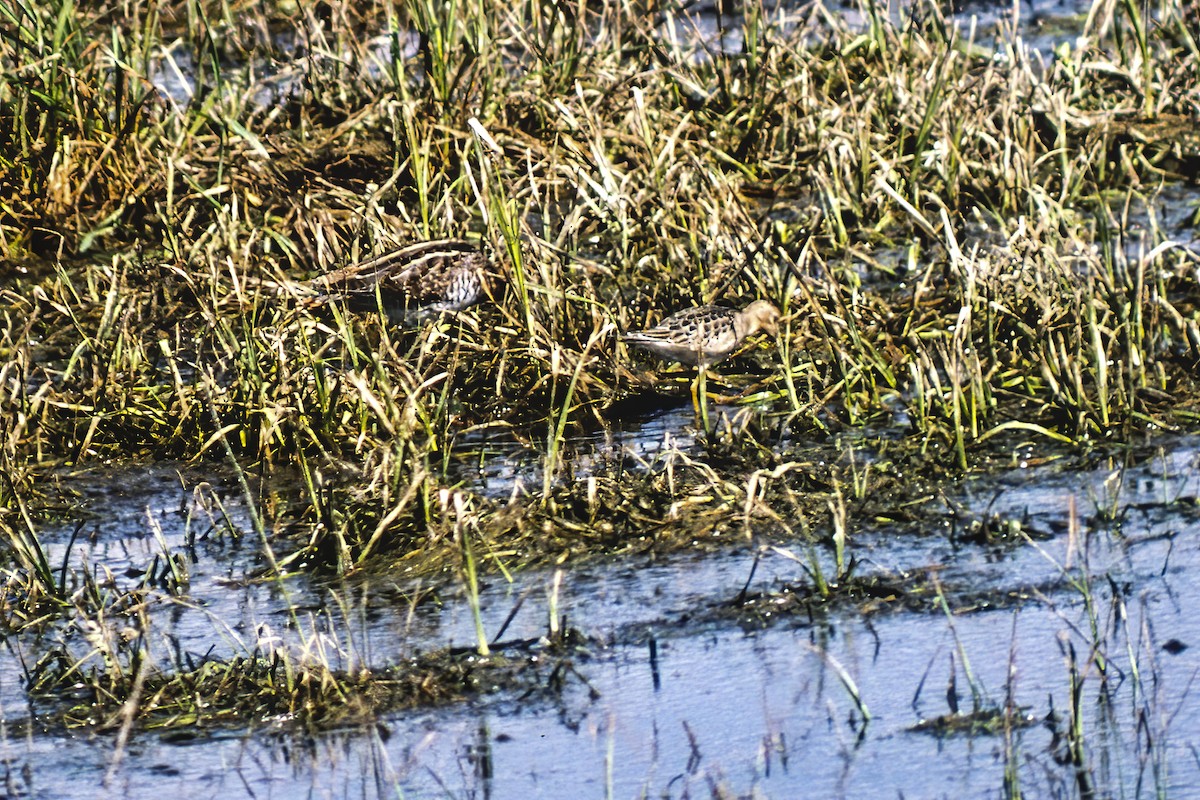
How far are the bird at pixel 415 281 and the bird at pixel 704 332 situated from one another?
65cm

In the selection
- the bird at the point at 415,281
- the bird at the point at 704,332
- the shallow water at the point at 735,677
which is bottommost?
the shallow water at the point at 735,677

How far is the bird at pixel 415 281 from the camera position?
7281mm

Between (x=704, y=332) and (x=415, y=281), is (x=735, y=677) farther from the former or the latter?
(x=415, y=281)

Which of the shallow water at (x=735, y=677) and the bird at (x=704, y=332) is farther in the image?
the bird at (x=704, y=332)

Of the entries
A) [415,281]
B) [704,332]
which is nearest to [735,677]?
[704,332]

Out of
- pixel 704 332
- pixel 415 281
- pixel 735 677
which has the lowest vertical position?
pixel 735 677

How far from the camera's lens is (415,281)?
7305 millimetres

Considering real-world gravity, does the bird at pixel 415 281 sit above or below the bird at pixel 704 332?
above

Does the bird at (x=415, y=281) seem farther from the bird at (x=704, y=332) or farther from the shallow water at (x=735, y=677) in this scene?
the shallow water at (x=735, y=677)

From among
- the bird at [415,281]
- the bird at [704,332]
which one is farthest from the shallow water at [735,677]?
the bird at [415,281]

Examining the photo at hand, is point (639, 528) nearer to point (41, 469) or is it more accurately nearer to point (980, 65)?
point (41, 469)

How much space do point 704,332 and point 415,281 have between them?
1.12 meters

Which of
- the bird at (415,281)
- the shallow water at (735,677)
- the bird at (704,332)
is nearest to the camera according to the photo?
the shallow water at (735,677)

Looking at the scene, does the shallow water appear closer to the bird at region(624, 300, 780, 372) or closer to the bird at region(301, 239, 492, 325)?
the bird at region(624, 300, 780, 372)
